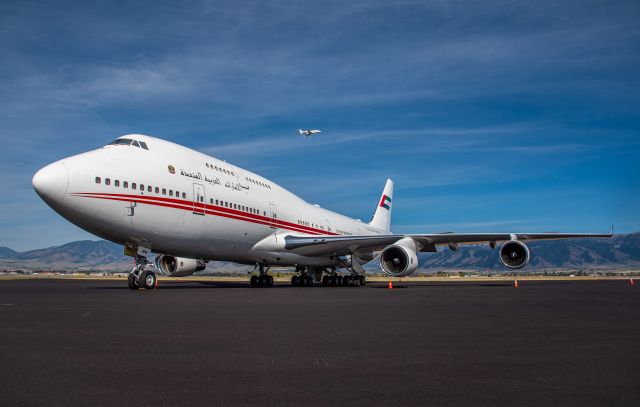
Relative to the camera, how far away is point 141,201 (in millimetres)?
21438

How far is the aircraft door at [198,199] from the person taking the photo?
78.4 feet

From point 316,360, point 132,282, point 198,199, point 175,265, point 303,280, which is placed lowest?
point 316,360

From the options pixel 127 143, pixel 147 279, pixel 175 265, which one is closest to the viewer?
pixel 147 279

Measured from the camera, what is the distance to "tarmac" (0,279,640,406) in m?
4.77

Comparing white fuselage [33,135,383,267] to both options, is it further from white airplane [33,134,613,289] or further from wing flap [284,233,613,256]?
wing flap [284,233,613,256]

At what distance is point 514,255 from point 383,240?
6.96m

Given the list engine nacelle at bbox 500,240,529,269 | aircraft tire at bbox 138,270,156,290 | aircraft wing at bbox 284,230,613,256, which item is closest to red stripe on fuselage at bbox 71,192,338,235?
aircraft wing at bbox 284,230,613,256

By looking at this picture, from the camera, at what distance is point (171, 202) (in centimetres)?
2270

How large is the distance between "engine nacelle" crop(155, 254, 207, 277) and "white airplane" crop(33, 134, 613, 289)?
0.16ft

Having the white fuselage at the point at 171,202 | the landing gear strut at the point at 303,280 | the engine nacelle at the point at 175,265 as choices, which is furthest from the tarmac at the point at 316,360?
the landing gear strut at the point at 303,280

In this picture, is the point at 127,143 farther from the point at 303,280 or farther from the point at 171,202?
the point at 303,280

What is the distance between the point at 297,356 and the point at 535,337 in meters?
3.77

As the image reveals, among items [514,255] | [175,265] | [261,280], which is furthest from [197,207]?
[514,255]

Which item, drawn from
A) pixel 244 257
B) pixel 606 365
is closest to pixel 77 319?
pixel 606 365
